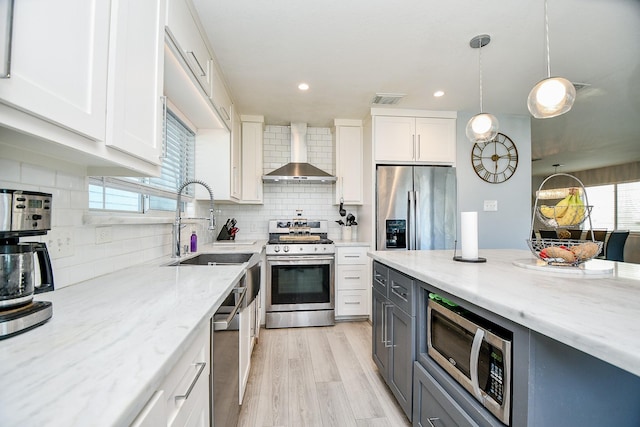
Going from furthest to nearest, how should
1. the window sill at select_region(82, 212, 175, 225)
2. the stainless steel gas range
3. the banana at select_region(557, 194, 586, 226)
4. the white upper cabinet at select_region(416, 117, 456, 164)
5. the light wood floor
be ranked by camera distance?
the white upper cabinet at select_region(416, 117, 456, 164)
the stainless steel gas range
the light wood floor
the banana at select_region(557, 194, 586, 226)
the window sill at select_region(82, 212, 175, 225)

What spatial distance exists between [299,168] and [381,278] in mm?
1955

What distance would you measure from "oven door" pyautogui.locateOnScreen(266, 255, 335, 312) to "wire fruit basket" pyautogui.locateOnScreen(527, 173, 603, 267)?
2065 millimetres

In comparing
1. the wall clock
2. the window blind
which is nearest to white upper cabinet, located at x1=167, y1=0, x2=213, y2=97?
the window blind

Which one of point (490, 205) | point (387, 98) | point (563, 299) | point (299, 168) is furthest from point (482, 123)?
point (299, 168)

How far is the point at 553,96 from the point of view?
1506 millimetres

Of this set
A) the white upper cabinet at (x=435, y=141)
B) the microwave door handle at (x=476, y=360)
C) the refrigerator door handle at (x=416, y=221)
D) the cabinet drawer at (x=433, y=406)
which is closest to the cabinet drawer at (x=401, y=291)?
the cabinet drawer at (x=433, y=406)

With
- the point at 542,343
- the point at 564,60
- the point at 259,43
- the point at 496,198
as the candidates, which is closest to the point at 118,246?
the point at 259,43

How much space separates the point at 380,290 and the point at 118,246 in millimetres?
1626

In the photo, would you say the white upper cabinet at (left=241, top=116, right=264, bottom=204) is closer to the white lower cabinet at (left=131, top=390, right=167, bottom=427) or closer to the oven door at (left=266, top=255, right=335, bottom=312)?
the oven door at (left=266, top=255, right=335, bottom=312)

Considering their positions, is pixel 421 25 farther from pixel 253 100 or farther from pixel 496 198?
pixel 496 198

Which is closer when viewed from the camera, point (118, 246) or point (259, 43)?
point (118, 246)

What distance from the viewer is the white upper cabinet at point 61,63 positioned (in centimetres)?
58

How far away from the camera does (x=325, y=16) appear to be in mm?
1797

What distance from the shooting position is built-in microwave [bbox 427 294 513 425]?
92 cm
